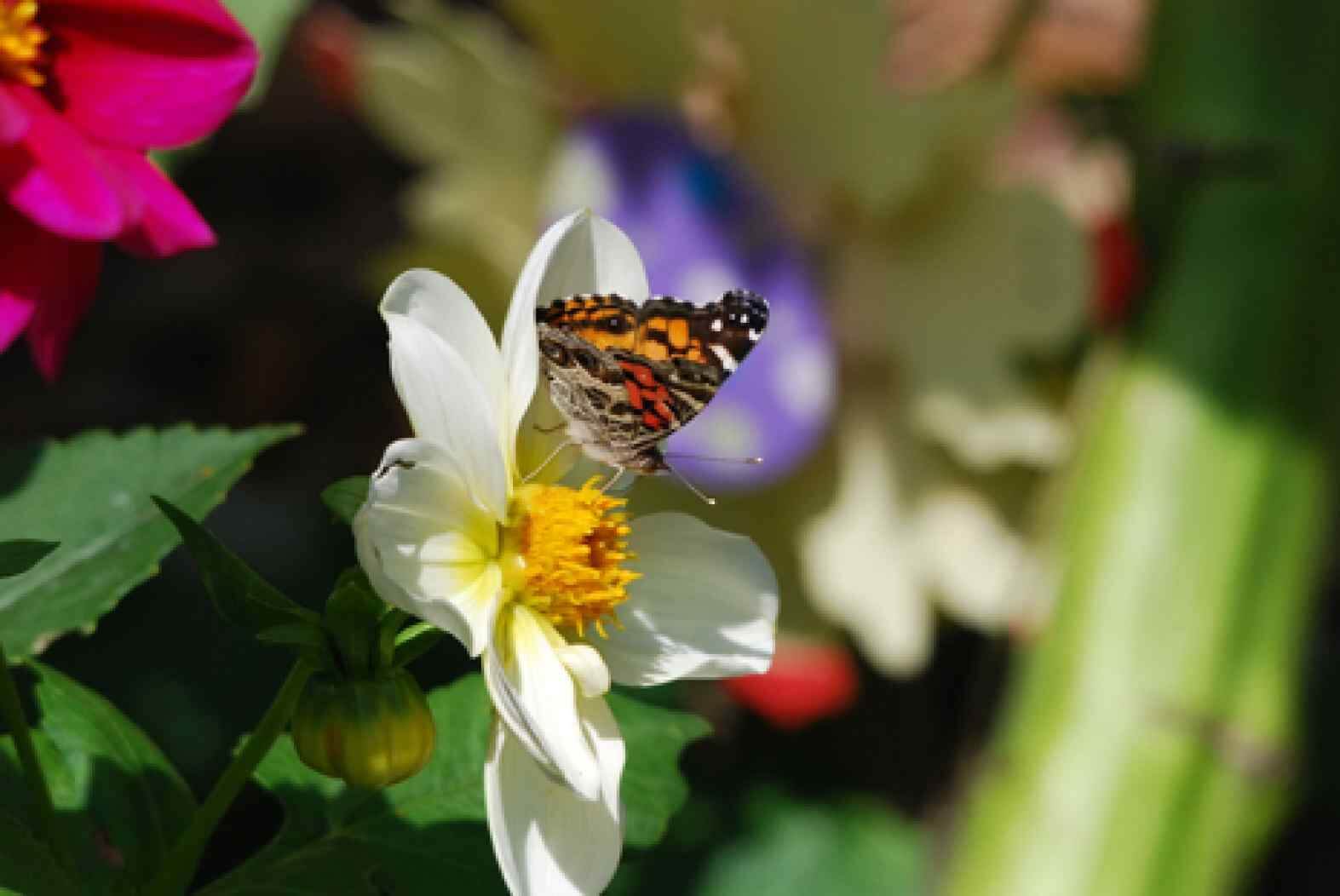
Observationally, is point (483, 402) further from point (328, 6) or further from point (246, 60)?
point (328, 6)

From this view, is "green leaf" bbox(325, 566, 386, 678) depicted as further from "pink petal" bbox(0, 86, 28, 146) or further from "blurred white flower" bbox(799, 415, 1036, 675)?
"blurred white flower" bbox(799, 415, 1036, 675)

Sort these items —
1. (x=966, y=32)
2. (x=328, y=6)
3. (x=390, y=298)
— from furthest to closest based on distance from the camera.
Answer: (x=328, y=6), (x=966, y=32), (x=390, y=298)

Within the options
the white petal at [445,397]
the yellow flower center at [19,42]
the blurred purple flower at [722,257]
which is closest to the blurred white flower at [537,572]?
the white petal at [445,397]

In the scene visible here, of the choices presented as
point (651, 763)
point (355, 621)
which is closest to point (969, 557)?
A: point (651, 763)

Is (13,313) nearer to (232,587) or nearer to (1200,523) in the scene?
(232,587)

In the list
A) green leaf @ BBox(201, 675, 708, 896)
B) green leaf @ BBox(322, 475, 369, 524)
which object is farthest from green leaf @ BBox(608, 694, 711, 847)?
green leaf @ BBox(322, 475, 369, 524)

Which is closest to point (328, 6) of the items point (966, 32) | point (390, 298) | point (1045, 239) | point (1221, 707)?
point (966, 32)
